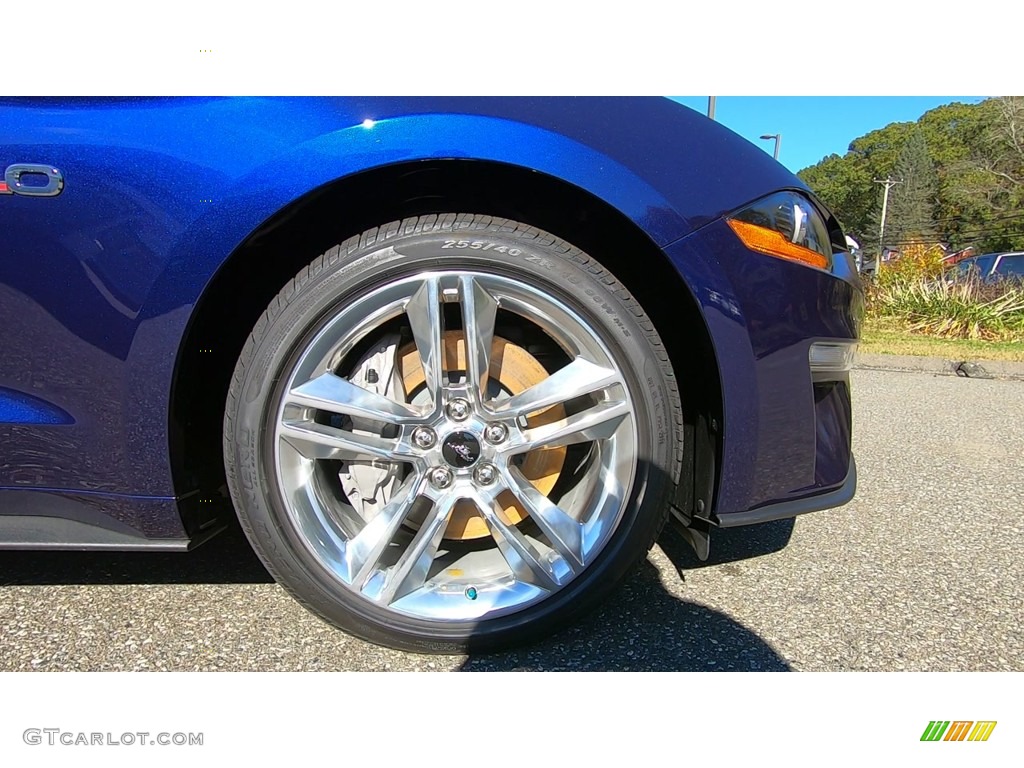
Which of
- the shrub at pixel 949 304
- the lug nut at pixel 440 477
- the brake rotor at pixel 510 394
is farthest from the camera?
the shrub at pixel 949 304

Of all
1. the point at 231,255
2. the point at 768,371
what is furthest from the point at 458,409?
the point at 768,371

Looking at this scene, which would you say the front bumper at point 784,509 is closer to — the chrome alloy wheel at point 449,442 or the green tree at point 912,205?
the chrome alloy wheel at point 449,442

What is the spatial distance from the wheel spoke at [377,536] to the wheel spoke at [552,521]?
245 mm

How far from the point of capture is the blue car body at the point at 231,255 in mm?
1314

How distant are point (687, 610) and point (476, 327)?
102 centimetres

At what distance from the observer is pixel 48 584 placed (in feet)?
5.95

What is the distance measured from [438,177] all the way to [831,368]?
3.67 feet

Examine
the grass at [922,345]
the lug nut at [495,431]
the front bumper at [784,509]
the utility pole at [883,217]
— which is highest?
the utility pole at [883,217]

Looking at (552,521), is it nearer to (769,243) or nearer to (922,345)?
(769,243)

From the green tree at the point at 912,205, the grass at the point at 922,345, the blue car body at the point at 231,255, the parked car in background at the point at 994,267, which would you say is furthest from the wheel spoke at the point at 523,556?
the green tree at the point at 912,205

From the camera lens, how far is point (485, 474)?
149 cm

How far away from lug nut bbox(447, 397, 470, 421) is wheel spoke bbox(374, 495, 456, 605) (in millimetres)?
200
